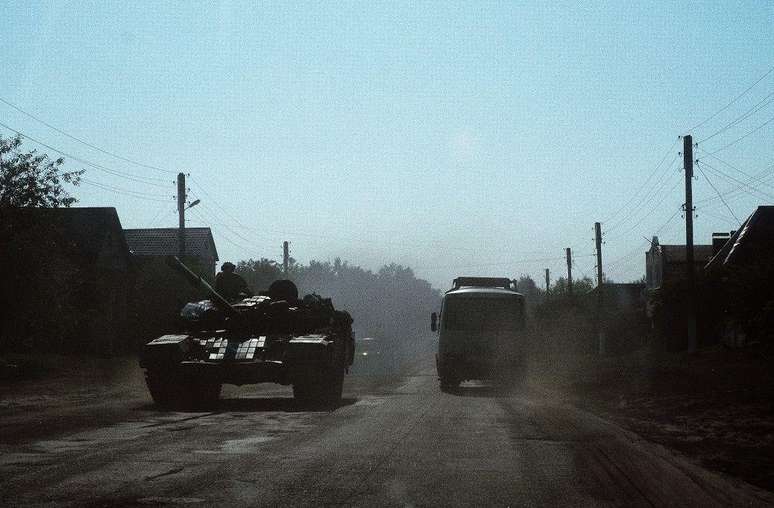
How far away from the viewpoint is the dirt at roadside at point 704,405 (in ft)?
40.2

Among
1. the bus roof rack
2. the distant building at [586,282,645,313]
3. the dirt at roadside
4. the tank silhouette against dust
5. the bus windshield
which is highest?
the distant building at [586,282,645,313]

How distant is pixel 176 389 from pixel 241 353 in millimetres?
1330

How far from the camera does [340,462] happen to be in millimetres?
10250

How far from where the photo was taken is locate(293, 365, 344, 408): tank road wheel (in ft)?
61.7

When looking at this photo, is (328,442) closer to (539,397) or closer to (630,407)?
(630,407)

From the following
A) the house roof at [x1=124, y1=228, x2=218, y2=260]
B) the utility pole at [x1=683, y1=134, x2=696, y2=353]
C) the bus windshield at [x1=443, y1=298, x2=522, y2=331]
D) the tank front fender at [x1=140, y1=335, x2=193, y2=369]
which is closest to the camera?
the tank front fender at [x1=140, y1=335, x2=193, y2=369]

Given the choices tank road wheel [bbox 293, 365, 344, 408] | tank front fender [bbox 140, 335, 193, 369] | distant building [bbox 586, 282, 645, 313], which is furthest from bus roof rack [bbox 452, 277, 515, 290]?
distant building [bbox 586, 282, 645, 313]

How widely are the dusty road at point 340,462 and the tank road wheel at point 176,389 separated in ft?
6.55

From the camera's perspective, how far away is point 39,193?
2834 cm

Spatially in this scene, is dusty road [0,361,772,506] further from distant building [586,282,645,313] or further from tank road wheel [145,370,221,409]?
distant building [586,282,645,313]

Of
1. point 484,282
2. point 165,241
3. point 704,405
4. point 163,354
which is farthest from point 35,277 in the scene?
point 165,241

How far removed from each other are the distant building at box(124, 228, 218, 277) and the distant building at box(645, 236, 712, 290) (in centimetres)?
2980

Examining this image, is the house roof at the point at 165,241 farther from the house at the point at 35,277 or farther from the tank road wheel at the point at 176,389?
the tank road wheel at the point at 176,389

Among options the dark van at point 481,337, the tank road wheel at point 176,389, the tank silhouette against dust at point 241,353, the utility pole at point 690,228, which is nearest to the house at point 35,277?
the tank silhouette against dust at point 241,353
